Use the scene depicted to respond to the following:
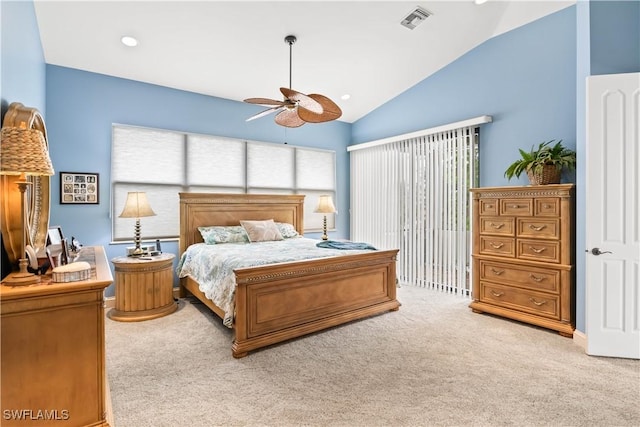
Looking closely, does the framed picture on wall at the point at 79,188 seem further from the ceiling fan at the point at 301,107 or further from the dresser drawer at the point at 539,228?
the dresser drawer at the point at 539,228

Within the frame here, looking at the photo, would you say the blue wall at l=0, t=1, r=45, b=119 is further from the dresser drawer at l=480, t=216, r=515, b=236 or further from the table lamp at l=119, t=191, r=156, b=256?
the dresser drawer at l=480, t=216, r=515, b=236

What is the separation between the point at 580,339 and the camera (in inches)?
115

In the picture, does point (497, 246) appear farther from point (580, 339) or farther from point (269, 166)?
point (269, 166)

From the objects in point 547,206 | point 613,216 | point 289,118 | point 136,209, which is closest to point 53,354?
point 136,209

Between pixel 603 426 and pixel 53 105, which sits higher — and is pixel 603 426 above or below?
below

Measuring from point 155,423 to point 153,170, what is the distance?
334cm

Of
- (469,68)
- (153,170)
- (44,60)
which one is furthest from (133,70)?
(469,68)

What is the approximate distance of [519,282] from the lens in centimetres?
353

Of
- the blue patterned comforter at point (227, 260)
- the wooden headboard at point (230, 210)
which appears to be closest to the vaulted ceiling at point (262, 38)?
the wooden headboard at point (230, 210)

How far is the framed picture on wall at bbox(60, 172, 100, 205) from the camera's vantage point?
3.86 m

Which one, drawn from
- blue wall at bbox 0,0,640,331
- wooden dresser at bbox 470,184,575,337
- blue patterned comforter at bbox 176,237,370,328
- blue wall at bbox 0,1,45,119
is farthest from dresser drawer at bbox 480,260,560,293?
blue wall at bbox 0,1,45,119

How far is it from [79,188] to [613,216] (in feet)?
17.7

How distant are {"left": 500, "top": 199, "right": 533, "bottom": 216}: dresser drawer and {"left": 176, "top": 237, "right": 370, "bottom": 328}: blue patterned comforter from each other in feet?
5.29

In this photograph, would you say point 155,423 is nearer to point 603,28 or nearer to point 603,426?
point 603,426
